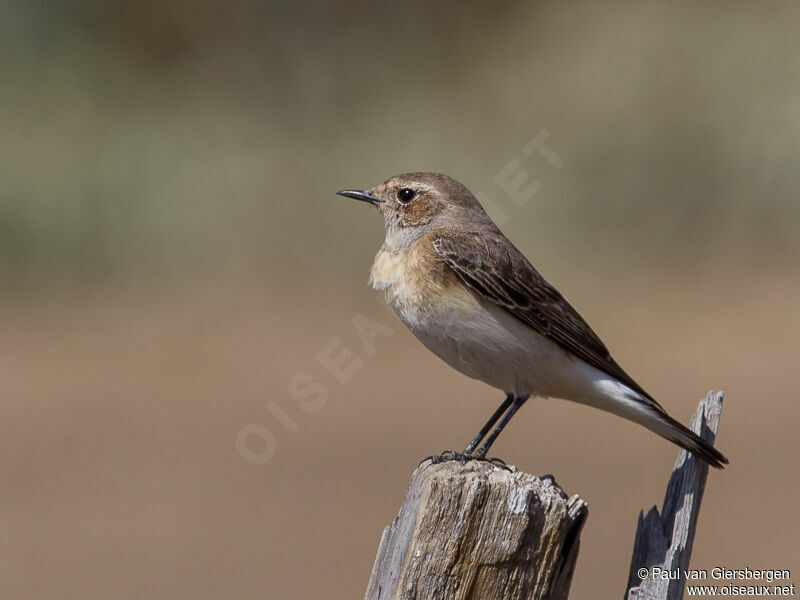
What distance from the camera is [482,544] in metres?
4.25

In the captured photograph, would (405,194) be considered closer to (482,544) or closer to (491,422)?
(491,422)

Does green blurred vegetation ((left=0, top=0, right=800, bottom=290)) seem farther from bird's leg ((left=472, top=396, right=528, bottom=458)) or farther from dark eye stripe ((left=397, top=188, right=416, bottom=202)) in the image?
bird's leg ((left=472, top=396, right=528, bottom=458))

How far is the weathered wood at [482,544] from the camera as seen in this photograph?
13.9 feet

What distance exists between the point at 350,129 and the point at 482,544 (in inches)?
528

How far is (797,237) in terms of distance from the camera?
1636 centimetres

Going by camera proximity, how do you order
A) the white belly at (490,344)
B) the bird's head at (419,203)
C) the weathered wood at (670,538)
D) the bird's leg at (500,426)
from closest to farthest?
1. the weathered wood at (670,538)
2. the bird's leg at (500,426)
3. the white belly at (490,344)
4. the bird's head at (419,203)

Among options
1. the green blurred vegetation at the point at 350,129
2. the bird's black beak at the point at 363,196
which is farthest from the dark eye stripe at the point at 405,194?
the green blurred vegetation at the point at 350,129

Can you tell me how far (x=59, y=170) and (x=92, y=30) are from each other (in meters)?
2.51

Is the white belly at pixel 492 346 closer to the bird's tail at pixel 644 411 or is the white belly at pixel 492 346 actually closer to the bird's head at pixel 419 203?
the bird's tail at pixel 644 411

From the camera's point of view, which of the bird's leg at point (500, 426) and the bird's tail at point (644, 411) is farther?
the bird's leg at point (500, 426)

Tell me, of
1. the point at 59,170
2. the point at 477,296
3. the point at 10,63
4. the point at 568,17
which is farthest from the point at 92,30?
the point at 477,296

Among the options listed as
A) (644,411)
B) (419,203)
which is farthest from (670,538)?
(419,203)

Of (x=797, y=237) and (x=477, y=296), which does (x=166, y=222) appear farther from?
(x=477, y=296)

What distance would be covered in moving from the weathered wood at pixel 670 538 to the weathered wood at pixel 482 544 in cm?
31
